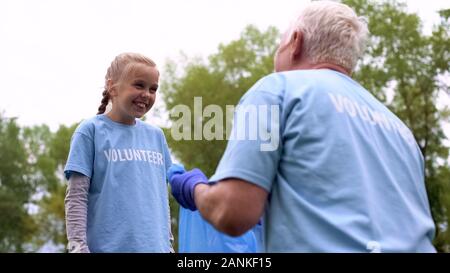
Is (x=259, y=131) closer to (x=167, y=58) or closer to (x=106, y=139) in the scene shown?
(x=106, y=139)

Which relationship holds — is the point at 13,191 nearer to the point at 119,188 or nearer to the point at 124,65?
the point at 124,65

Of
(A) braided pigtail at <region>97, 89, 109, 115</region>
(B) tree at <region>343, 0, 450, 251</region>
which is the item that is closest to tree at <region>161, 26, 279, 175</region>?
(B) tree at <region>343, 0, 450, 251</region>

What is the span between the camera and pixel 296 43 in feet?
7.58

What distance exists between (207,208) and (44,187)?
125 feet

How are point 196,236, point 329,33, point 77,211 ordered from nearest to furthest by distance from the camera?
point 329,33 → point 77,211 → point 196,236

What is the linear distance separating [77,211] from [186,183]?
1.32 metres

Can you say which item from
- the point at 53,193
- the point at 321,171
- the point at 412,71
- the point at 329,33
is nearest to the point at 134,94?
the point at 329,33

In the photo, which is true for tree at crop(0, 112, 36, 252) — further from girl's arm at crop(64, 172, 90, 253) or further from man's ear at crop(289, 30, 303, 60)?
man's ear at crop(289, 30, 303, 60)

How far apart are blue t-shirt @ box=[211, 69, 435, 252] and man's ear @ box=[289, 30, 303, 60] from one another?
166 mm

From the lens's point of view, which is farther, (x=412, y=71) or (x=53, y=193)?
(x=53, y=193)

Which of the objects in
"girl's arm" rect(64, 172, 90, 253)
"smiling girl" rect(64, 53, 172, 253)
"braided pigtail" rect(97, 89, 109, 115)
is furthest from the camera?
"braided pigtail" rect(97, 89, 109, 115)

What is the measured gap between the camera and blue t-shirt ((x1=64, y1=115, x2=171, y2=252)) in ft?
11.6
